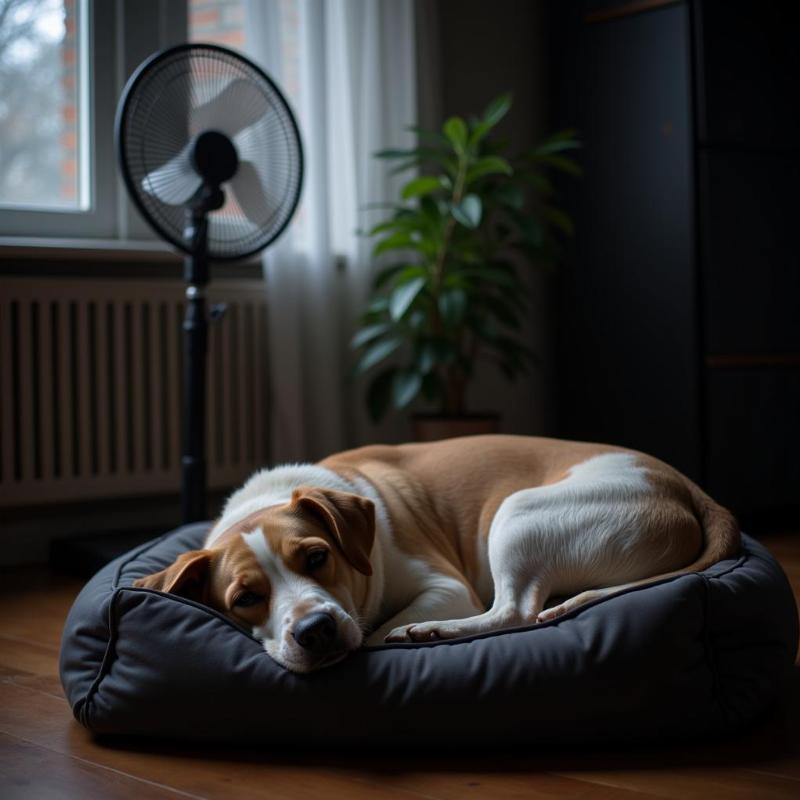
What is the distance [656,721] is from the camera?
1765 mm

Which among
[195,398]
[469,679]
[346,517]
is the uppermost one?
[195,398]

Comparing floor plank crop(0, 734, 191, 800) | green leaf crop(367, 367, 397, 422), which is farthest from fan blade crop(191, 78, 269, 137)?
floor plank crop(0, 734, 191, 800)

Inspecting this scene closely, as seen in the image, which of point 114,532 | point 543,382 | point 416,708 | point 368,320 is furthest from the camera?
point 543,382

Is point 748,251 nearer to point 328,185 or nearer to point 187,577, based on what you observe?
point 328,185

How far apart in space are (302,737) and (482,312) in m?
2.65

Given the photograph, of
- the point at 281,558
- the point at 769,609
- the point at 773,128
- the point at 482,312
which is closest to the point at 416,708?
the point at 281,558

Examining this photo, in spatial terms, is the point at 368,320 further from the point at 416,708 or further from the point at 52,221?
the point at 416,708

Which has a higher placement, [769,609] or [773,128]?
[773,128]

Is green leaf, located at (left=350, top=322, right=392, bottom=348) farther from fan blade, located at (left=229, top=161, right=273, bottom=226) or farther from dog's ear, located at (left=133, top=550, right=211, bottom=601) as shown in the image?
dog's ear, located at (left=133, top=550, right=211, bottom=601)

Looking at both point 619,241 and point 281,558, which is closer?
point 281,558

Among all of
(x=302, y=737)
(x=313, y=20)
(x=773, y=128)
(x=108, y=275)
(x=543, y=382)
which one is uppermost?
(x=313, y=20)

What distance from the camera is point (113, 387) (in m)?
3.66

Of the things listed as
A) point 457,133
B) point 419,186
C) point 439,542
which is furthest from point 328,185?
point 439,542

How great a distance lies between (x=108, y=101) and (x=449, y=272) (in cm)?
125
